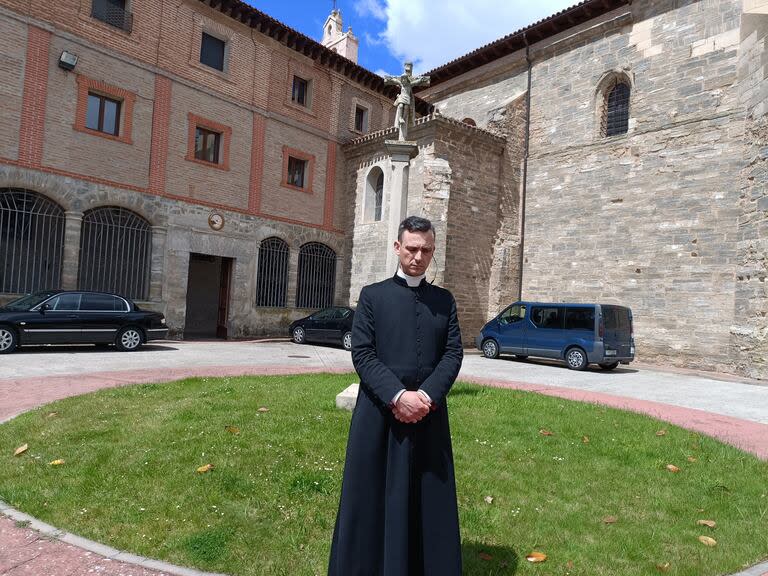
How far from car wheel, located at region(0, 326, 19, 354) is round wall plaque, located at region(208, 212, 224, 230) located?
7033mm

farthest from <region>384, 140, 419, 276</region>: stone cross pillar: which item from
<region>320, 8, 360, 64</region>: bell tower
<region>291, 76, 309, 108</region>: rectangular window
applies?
<region>320, 8, 360, 64</region>: bell tower

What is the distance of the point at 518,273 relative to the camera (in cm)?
1947

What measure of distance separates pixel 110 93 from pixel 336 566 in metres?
16.1

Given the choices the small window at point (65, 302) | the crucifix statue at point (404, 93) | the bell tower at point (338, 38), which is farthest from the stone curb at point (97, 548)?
the bell tower at point (338, 38)

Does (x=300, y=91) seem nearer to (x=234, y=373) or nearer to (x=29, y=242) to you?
(x=29, y=242)

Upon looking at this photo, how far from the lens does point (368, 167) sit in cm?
2030

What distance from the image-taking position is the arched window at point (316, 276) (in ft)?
65.7

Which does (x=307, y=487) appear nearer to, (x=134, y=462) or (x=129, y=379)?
(x=134, y=462)

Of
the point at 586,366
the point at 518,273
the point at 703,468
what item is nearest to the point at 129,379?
the point at 703,468

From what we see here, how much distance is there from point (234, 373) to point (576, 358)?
853 centimetres

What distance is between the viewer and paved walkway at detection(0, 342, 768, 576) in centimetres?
297

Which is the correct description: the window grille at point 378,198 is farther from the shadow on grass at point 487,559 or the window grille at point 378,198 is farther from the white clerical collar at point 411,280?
the white clerical collar at point 411,280

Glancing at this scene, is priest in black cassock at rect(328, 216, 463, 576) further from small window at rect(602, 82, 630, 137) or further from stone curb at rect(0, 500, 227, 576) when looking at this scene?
small window at rect(602, 82, 630, 137)

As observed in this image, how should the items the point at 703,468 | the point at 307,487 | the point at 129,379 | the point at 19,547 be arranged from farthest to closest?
the point at 129,379 < the point at 703,468 < the point at 307,487 < the point at 19,547
